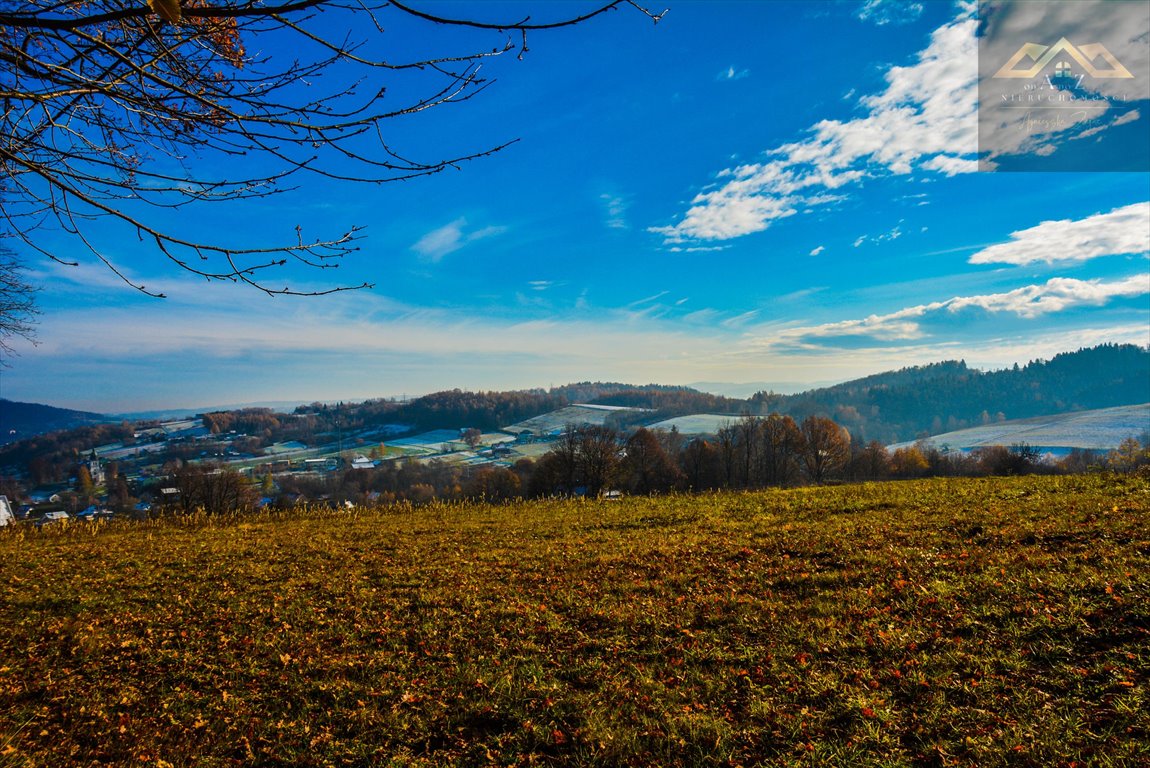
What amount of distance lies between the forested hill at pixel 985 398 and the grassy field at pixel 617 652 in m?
163

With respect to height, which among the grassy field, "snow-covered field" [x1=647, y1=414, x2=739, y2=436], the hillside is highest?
the grassy field

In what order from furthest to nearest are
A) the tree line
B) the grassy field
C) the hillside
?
the hillside, the tree line, the grassy field

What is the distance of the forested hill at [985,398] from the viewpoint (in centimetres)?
16988

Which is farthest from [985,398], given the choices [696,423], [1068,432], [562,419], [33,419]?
[33,419]

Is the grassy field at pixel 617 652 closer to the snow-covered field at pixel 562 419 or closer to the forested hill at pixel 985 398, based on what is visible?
the snow-covered field at pixel 562 419

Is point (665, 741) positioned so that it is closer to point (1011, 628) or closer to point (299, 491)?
point (1011, 628)

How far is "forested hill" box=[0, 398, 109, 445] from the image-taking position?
76562mm

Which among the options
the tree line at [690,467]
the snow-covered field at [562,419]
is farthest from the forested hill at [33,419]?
the snow-covered field at [562,419]

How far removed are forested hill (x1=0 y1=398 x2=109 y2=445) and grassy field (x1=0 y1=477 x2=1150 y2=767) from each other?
321 feet

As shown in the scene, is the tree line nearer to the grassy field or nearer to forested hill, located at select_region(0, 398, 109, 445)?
the grassy field

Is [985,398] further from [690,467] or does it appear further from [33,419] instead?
[33,419]

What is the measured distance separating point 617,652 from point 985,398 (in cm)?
24399

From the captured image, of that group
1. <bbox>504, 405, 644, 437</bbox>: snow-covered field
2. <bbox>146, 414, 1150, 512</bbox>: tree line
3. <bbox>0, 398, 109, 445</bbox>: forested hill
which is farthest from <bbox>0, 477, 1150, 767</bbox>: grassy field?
<bbox>504, 405, 644, 437</bbox>: snow-covered field

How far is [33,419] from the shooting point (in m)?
94.2
